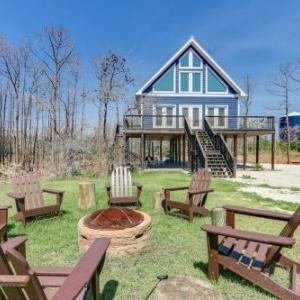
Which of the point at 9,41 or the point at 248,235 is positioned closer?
the point at 248,235

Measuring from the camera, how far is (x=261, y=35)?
1647 centimetres

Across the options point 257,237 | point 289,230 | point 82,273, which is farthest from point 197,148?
point 82,273

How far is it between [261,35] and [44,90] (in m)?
13.0

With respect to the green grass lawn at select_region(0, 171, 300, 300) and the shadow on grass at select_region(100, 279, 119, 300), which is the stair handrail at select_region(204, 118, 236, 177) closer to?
the green grass lawn at select_region(0, 171, 300, 300)

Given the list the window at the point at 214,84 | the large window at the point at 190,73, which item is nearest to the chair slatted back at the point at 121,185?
the large window at the point at 190,73

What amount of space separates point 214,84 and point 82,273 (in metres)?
20.8

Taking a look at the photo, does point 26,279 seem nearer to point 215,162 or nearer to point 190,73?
point 215,162

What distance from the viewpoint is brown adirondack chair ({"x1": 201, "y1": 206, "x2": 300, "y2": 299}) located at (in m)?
2.89

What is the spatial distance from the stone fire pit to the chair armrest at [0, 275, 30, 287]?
2.33 m

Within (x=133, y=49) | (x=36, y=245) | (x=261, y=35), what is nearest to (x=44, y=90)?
(x=133, y=49)

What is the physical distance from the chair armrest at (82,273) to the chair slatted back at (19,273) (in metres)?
0.13

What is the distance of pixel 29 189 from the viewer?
616 cm

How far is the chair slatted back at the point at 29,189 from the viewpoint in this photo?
6035mm

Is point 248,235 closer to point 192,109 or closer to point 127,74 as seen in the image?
point 192,109
